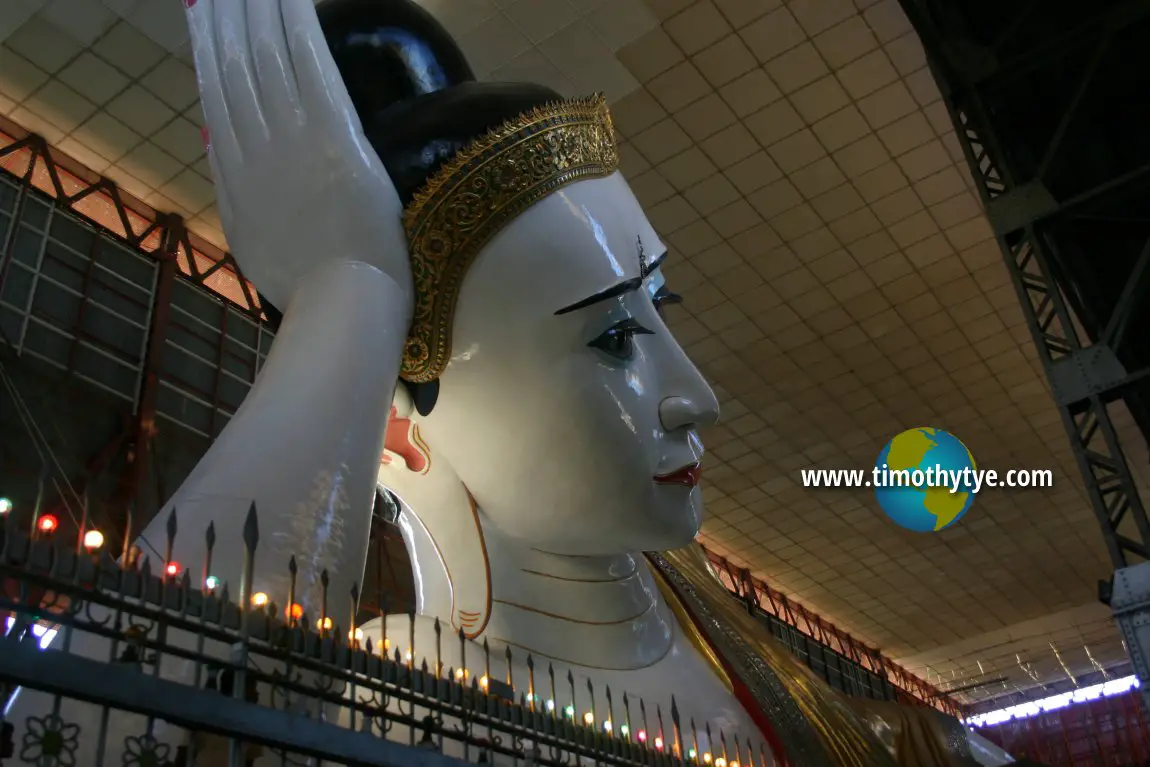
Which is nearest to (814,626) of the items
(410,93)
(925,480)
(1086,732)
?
(1086,732)

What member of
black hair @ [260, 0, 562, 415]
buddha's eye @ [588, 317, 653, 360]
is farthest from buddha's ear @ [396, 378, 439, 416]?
buddha's eye @ [588, 317, 653, 360]

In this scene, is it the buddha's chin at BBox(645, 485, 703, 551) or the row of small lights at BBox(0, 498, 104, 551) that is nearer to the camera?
the row of small lights at BBox(0, 498, 104, 551)

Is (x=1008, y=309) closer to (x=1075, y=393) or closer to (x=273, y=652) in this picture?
(x=1075, y=393)

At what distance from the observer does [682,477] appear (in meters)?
2.84

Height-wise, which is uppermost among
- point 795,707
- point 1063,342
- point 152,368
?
point 152,368

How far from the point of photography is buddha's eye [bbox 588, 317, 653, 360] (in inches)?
108

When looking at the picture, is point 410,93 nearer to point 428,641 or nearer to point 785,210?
point 428,641

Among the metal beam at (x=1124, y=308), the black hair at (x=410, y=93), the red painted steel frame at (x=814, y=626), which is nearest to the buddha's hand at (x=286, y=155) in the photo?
the black hair at (x=410, y=93)

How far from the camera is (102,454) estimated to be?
7.82m

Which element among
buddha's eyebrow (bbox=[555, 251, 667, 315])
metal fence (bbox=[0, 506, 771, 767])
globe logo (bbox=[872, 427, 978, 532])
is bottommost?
metal fence (bbox=[0, 506, 771, 767])

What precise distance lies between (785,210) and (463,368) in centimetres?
665

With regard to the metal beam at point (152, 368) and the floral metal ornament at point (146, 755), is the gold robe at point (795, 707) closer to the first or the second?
the floral metal ornament at point (146, 755)

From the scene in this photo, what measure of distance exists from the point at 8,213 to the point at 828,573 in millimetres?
9903

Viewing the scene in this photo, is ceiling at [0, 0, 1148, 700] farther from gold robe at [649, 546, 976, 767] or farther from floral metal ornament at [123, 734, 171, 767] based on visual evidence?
floral metal ornament at [123, 734, 171, 767]
